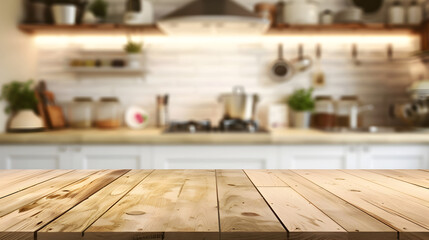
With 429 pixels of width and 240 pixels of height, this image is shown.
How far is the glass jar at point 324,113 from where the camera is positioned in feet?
9.74

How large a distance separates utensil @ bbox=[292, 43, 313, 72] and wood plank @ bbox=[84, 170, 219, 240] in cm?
229

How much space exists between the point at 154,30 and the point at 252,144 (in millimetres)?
1262

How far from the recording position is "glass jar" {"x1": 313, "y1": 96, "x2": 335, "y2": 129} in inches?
117

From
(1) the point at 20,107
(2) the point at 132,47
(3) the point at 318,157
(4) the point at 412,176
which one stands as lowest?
(3) the point at 318,157

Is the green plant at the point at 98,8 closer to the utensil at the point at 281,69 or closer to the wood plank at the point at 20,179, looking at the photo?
the utensil at the point at 281,69

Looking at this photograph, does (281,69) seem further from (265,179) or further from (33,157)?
(265,179)

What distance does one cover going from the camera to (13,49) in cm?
278

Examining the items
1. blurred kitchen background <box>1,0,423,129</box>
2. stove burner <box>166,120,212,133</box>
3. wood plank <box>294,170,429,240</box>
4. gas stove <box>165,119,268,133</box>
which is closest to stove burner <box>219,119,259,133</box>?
gas stove <box>165,119,268,133</box>

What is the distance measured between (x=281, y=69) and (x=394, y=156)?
1165 millimetres

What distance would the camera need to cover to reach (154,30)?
2.94 m

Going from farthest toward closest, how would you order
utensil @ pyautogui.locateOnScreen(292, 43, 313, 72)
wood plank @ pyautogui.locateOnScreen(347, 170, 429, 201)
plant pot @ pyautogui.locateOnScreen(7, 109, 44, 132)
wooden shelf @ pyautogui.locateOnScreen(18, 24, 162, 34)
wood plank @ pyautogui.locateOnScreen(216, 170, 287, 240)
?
1. utensil @ pyautogui.locateOnScreen(292, 43, 313, 72)
2. wooden shelf @ pyautogui.locateOnScreen(18, 24, 162, 34)
3. plant pot @ pyautogui.locateOnScreen(7, 109, 44, 132)
4. wood plank @ pyautogui.locateOnScreen(347, 170, 429, 201)
5. wood plank @ pyautogui.locateOnScreen(216, 170, 287, 240)

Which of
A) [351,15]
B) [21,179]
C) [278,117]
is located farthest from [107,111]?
[351,15]

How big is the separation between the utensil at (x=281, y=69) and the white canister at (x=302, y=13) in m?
0.28

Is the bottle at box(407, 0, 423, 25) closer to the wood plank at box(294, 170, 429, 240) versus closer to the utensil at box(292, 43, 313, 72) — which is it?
the utensil at box(292, 43, 313, 72)
